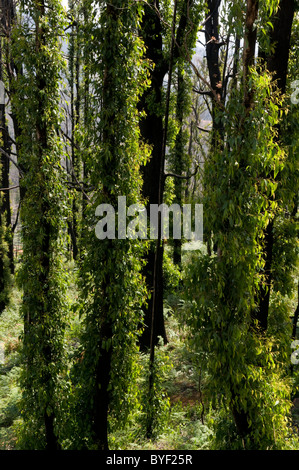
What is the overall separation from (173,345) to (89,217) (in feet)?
20.8

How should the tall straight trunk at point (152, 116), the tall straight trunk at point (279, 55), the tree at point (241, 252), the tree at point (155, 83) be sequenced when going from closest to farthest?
the tree at point (241, 252) → the tall straight trunk at point (279, 55) → the tree at point (155, 83) → the tall straight trunk at point (152, 116)

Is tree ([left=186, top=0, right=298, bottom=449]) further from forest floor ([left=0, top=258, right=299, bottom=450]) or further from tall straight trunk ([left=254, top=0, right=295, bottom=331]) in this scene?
tall straight trunk ([left=254, top=0, right=295, bottom=331])

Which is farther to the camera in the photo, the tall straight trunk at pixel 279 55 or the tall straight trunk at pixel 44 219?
the tall straight trunk at pixel 279 55

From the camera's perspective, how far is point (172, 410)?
7.64m

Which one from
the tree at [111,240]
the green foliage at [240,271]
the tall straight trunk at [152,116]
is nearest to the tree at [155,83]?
the tall straight trunk at [152,116]

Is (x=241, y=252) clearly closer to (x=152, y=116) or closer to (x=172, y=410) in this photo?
(x=172, y=410)

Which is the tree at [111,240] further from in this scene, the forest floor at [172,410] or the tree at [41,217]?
the forest floor at [172,410]

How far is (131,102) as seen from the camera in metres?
5.29

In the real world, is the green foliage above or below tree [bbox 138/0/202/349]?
below

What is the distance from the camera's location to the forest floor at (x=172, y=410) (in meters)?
6.17

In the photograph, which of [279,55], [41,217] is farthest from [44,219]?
[279,55]

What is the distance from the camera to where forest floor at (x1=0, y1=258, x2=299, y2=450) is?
20.2ft

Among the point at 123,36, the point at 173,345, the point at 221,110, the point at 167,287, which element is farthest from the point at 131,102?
the point at 167,287

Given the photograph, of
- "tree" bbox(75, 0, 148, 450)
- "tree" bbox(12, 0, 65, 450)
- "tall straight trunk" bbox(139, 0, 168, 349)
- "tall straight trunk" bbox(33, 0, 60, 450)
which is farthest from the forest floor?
"tall straight trunk" bbox(139, 0, 168, 349)
